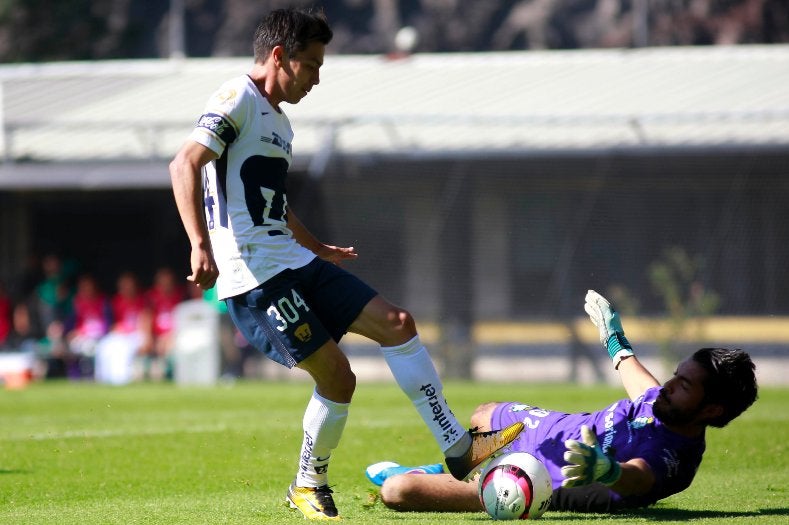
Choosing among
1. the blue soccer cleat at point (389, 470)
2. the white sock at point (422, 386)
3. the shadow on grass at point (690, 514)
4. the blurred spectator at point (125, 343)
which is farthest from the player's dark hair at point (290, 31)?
the blurred spectator at point (125, 343)

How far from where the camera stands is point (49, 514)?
→ 6.63 meters

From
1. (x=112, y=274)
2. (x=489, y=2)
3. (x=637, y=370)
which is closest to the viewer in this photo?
(x=637, y=370)

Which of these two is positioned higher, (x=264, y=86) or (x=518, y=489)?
(x=264, y=86)

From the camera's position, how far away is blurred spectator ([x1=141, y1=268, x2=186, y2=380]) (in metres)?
20.6

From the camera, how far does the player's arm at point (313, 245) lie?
6883 millimetres

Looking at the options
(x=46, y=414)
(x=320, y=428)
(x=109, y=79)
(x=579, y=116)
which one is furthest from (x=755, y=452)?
(x=109, y=79)

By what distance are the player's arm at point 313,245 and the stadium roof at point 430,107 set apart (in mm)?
12848

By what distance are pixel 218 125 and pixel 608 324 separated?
91.8 inches

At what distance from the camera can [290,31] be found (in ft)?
20.8

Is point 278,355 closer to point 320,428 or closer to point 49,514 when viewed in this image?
point 320,428

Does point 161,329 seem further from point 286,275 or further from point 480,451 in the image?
point 480,451

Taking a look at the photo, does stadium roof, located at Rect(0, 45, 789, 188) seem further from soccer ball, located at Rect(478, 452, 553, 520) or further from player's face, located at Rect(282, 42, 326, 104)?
soccer ball, located at Rect(478, 452, 553, 520)

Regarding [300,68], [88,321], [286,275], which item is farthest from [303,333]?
[88,321]

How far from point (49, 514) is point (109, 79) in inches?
812
